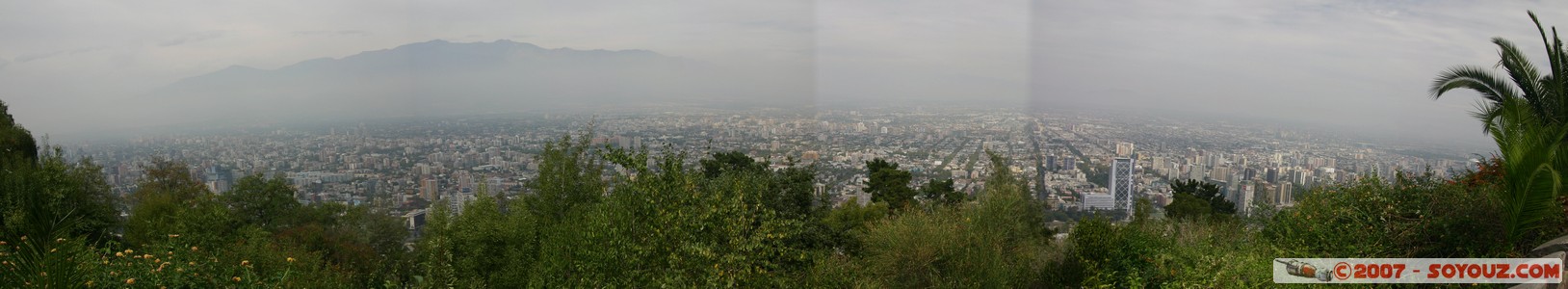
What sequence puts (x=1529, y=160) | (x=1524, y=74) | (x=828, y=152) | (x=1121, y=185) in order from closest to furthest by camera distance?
(x=1529, y=160), (x=1524, y=74), (x=1121, y=185), (x=828, y=152)

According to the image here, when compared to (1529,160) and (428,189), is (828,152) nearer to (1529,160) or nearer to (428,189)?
(428,189)

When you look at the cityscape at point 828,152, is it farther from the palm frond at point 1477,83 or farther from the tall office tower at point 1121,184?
the palm frond at point 1477,83

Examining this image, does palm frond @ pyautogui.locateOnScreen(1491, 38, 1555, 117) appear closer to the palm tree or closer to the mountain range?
the palm tree

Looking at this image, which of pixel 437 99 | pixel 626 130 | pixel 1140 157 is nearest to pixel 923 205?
pixel 1140 157

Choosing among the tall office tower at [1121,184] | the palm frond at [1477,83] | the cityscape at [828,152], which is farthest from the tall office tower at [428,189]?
the palm frond at [1477,83]

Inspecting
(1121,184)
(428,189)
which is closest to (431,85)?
(428,189)

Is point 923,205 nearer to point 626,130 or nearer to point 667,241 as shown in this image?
point 626,130

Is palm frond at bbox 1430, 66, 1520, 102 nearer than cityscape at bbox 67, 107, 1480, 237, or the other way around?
palm frond at bbox 1430, 66, 1520, 102

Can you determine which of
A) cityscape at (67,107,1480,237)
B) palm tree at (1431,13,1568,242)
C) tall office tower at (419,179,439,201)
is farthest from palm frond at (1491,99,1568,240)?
tall office tower at (419,179,439,201)
